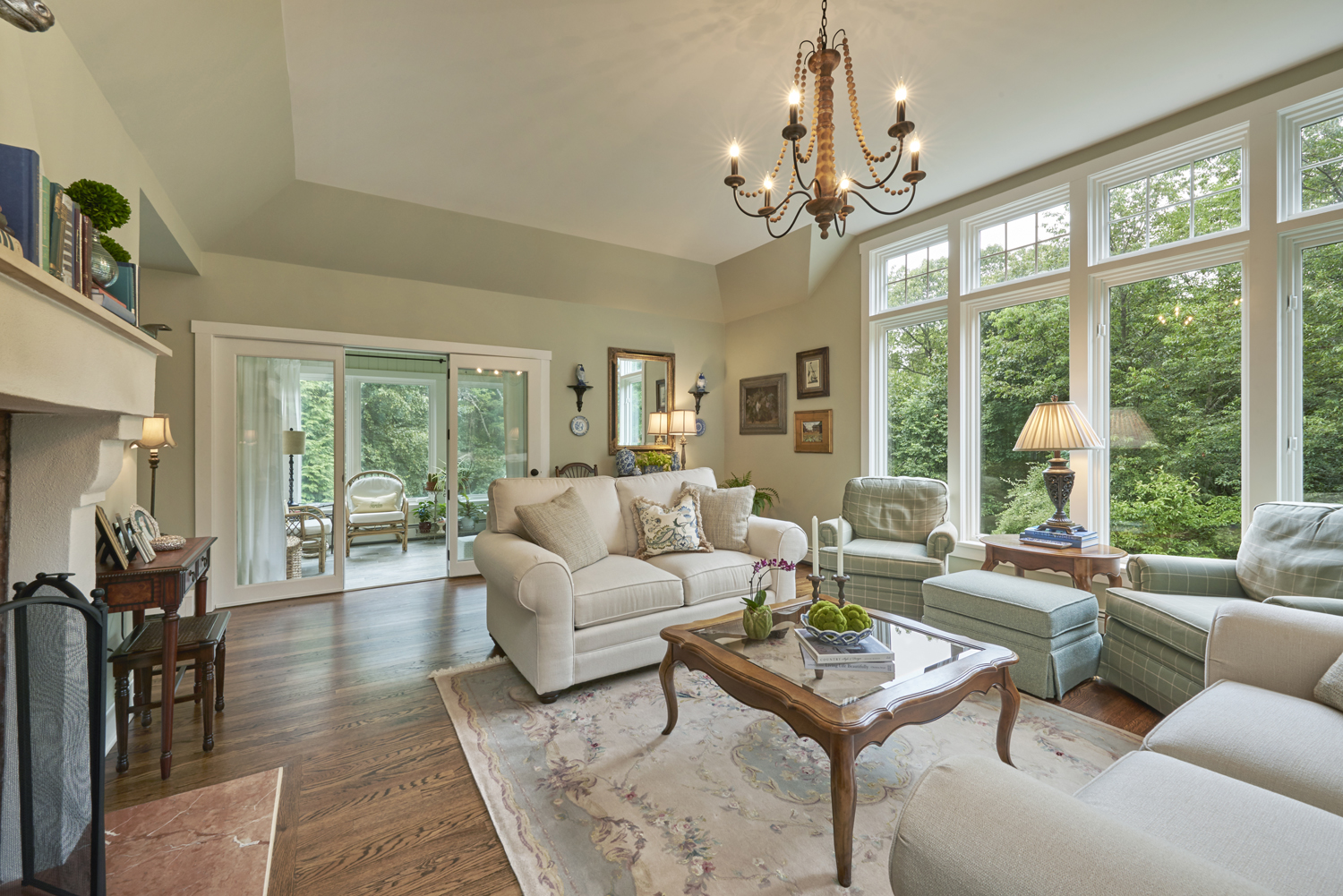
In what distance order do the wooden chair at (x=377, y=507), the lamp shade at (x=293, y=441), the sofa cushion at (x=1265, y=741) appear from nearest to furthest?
the sofa cushion at (x=1265, y=741) → the lamp shade at (x=293, y=441) → the wooden chair at (x=377, y=507)

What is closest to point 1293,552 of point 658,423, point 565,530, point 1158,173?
point 1158,173

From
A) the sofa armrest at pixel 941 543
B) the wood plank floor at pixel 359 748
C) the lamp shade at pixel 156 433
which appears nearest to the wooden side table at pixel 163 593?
the wood plank floor at pixel 359 748

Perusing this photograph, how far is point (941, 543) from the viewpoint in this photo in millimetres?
3562

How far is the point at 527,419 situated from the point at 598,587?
3000 mm

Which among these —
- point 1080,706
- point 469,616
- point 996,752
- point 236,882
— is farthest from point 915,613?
point 236,882

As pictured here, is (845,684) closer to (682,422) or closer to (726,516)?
(726,516)

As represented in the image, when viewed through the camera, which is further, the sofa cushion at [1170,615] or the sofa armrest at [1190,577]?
the sofa armrest at [1190,577]

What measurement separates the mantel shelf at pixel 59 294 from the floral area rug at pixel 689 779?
174cm

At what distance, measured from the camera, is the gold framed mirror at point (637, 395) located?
5.74 m

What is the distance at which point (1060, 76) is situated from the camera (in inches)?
110

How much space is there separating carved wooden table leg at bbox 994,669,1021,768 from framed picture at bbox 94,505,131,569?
3.12 meters

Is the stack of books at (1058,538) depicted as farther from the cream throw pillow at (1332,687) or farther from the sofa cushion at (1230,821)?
the sofa cushion at (1230,821)

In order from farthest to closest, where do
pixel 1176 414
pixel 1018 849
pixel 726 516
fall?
pixel 726 516 < pixel 1176 414 < pixel 1018 849

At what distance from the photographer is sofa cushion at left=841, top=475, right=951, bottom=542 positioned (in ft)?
12.9
